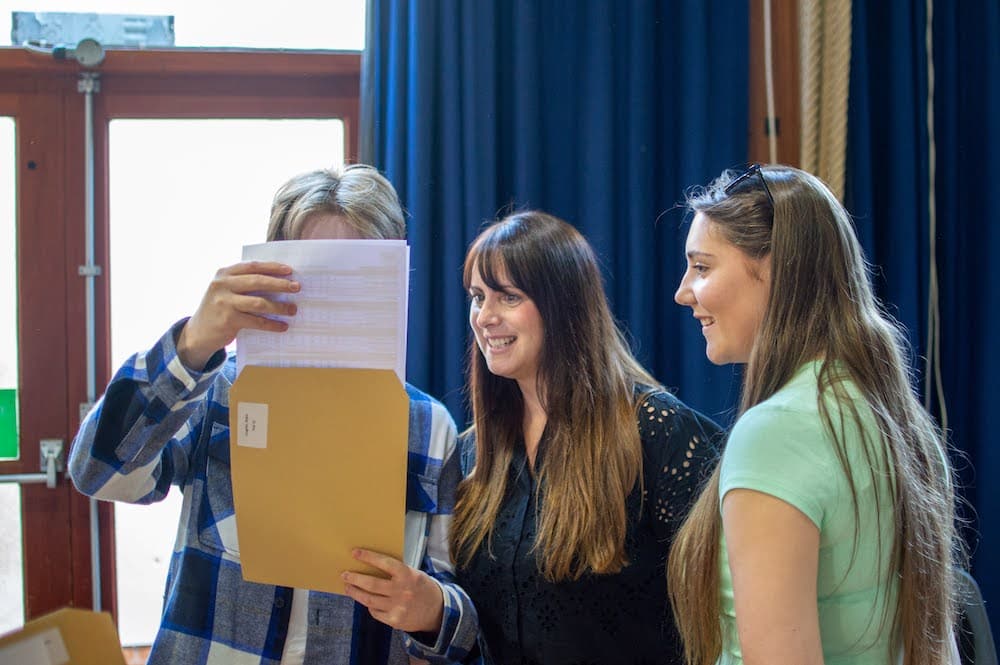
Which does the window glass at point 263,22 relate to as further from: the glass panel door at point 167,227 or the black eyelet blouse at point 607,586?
Result: the black eyelet blouse at point 607,586

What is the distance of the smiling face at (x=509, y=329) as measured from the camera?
1387mm

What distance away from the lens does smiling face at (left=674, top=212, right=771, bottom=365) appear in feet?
3.47

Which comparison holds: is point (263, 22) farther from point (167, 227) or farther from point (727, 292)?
point (727, 292)

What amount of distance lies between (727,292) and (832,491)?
317 millimetres

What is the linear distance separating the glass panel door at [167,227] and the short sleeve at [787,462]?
159 cm

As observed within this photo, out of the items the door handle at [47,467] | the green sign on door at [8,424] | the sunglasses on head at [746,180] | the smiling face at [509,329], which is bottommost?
the door handle at [47,467]

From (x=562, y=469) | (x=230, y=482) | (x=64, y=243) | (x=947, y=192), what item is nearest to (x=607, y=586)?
(x=562, y=469)

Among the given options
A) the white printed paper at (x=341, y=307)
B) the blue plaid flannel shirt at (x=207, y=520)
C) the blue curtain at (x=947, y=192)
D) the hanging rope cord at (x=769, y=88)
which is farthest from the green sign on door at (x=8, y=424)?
the blue curtain at (x=947, y=192)

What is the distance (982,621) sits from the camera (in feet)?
4.84

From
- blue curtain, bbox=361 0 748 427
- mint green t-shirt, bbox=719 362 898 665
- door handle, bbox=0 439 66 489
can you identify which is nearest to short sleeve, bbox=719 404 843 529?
mint green t-shirt, bbox=719 362 898 665

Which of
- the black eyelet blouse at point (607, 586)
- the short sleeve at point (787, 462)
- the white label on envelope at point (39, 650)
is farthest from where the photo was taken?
the black eyelet blouse at point (607, 586)

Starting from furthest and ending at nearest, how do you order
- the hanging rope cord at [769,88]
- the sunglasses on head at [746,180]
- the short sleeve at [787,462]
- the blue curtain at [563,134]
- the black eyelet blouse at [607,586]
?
the hanging rope cord at [769,88], the blue curtain at [563,134], the black eyelet blouse at [607,586], the sunglasses on head at [746,180], the short sleeve at [787,462]

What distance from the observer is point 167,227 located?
213 centimetres

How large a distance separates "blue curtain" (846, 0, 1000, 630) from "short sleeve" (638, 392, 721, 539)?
1.00m
